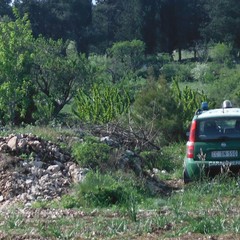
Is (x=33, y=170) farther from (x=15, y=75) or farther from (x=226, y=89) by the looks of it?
(x=226, y=89)

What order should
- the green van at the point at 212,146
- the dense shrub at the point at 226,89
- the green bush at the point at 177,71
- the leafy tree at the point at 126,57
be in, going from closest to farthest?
1. the green van at the point at 212,146
2. the dense shrub at the point at 226,89
3. the green bush at the point at 177,71
4. the leafy tree at the point at 126,57

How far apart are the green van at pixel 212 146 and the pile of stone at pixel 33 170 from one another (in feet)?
6.78

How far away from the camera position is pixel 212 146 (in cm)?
1259

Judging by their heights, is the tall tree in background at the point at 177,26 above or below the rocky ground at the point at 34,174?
above

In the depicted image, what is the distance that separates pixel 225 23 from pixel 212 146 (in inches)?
2287

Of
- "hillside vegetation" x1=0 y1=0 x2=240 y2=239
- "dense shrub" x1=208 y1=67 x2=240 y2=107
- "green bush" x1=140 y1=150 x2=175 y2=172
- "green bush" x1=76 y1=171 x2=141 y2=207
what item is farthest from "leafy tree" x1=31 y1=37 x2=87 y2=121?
"green bush" x1=76 y1=171 x2=141 y2=207

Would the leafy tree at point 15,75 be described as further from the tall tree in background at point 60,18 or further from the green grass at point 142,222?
the tall tree in background at point 60,18

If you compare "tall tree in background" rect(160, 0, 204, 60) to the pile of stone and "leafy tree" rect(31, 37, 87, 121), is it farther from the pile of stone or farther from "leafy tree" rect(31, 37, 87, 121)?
the pile of stone

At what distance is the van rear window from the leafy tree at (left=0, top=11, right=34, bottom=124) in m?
16.0

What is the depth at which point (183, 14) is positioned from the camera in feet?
240

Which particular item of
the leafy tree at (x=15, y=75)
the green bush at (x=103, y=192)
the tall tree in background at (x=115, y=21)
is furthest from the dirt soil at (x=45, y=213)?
the tall tree in background at (x=115, y=21)

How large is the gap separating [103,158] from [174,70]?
151ft

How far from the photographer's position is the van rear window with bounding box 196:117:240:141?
12.7 metres

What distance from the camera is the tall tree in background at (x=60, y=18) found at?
7262cm
